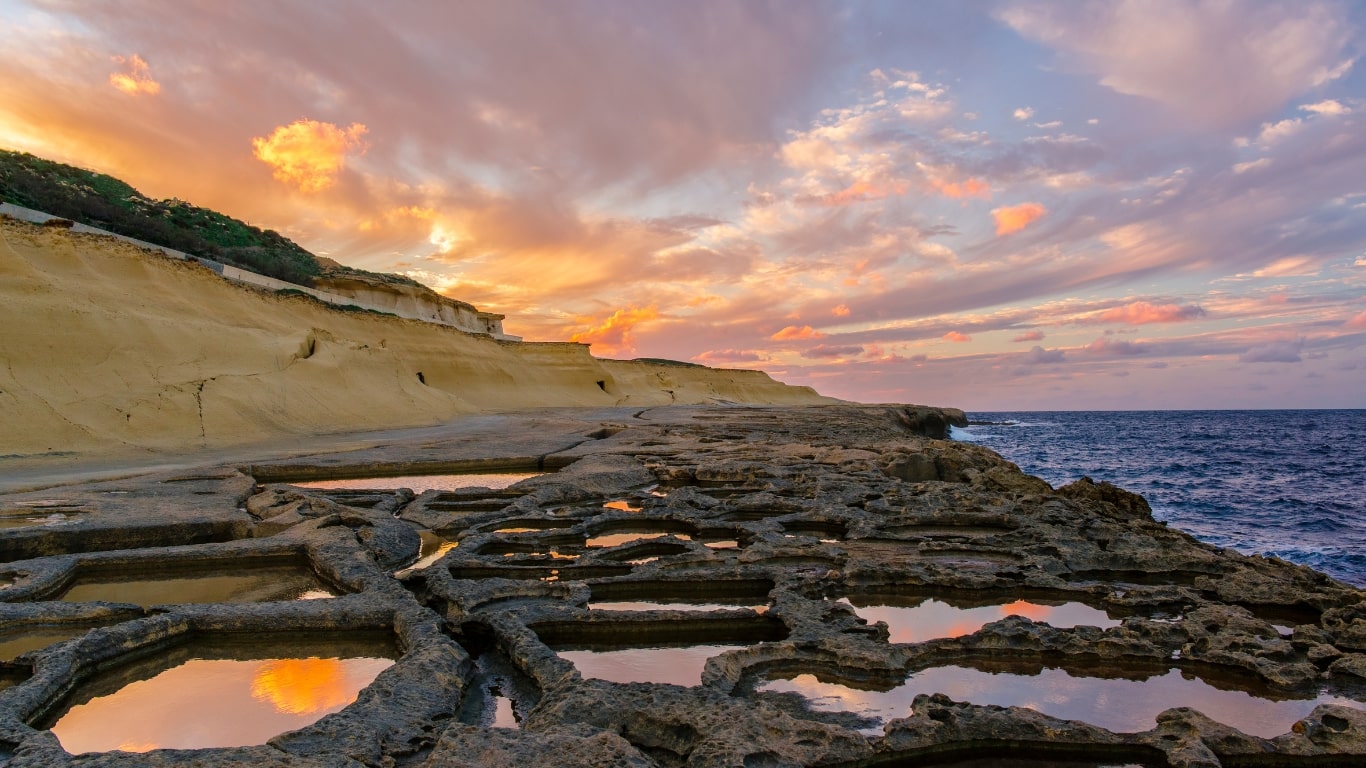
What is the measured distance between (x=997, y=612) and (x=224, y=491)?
8192 millimetres

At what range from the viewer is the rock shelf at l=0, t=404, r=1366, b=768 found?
287 cm

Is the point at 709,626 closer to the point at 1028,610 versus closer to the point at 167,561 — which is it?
the point at 1028,610

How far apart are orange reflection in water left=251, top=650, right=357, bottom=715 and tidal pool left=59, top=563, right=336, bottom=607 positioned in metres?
1.21

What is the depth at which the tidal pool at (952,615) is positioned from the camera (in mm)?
4500

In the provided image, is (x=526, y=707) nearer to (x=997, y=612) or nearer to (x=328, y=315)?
(x=997, y=612)

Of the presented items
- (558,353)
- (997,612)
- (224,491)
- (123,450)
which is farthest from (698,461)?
(558,353)

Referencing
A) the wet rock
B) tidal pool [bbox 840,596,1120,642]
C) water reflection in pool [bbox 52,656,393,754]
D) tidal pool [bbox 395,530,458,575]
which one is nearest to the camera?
the wet rock

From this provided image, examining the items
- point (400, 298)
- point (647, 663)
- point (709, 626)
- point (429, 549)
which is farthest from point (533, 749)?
point (400, 298)

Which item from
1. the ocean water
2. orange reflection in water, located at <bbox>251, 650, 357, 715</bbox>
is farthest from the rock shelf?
the ocean water

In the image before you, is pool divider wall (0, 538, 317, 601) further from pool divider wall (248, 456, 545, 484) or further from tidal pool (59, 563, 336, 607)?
pool divider wall (248, 456, 545, 484)

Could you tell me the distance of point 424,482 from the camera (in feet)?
35.4

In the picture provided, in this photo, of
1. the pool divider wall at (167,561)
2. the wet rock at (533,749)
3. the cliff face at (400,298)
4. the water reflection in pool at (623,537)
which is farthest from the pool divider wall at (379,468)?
the cliff face at (400,298)

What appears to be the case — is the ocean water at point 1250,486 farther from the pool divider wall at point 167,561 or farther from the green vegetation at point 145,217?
the green vegetation at point 145,217

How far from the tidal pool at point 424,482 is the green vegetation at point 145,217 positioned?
1173 inches
